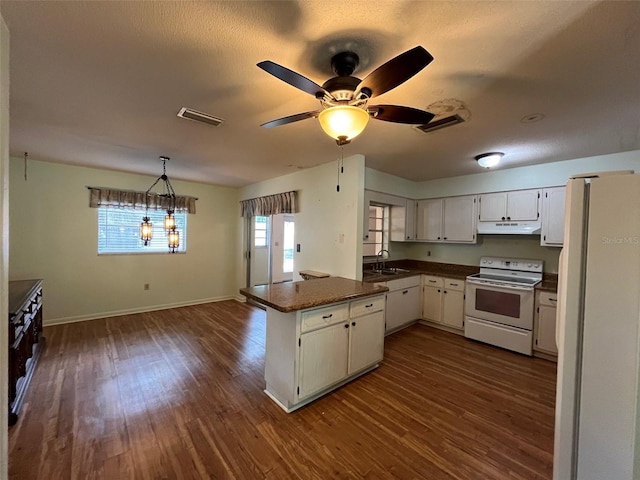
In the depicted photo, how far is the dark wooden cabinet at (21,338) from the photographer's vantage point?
208cm

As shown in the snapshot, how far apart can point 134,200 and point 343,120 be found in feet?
Result: 15.3

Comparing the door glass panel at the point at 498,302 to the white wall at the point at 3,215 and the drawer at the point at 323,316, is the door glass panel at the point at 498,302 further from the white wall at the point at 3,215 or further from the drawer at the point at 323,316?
the white wall at the point at 3,215

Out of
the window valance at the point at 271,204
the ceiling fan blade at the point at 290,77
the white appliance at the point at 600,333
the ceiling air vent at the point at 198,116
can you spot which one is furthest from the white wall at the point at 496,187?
the white appliance at the point at 600,333

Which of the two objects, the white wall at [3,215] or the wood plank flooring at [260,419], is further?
the wood plank flooring at [260,419]

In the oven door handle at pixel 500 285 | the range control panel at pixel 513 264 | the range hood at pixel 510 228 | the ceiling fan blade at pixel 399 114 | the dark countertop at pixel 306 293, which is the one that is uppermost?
the ceiling fan blade at pixel 399 114

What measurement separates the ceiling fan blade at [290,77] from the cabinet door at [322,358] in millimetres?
1783

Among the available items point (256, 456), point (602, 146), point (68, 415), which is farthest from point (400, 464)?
point (602, 146)

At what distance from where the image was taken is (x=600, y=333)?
109 cm

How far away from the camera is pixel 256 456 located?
176 centimetres

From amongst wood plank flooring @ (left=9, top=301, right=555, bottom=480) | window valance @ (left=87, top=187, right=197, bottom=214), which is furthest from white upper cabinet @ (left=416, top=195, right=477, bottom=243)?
window valance @ (left=87, top=187, right=197, bottom=214)

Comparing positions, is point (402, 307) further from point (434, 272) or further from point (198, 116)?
point (198, 116)

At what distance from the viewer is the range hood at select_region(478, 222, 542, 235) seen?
351cm

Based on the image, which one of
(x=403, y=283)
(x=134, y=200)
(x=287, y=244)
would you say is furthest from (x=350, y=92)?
(x=287, y=244)

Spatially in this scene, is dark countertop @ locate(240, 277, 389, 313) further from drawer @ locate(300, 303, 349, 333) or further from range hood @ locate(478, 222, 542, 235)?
range hood @ locate(478, 222, 542, 235)
